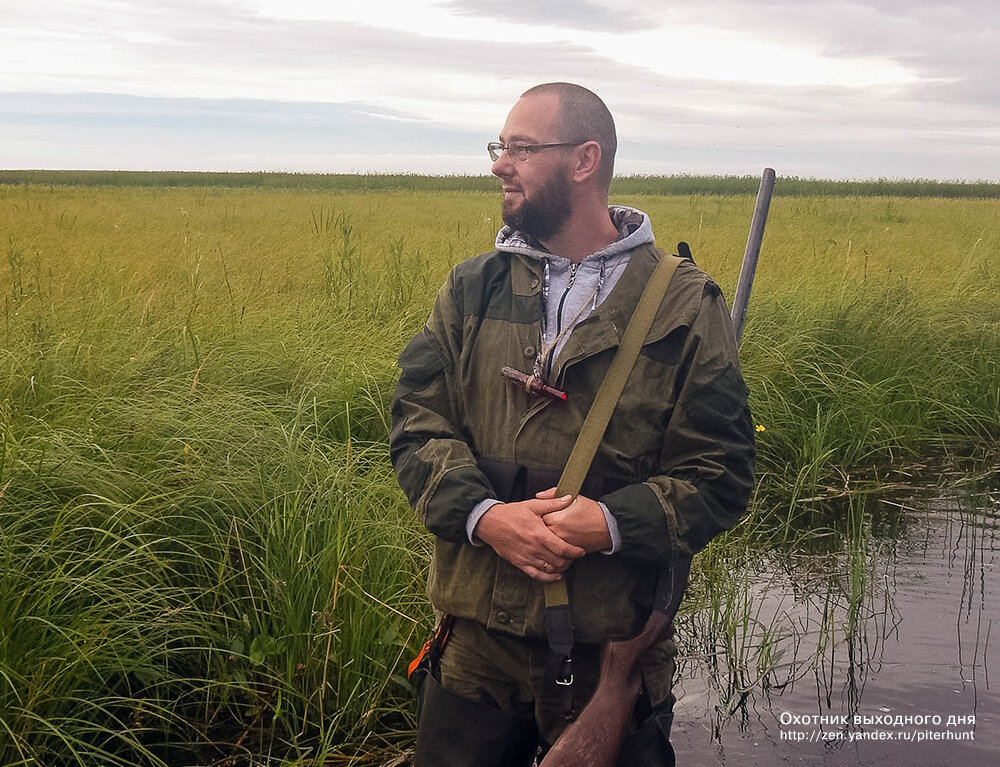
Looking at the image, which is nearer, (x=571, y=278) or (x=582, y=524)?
(x=582, y=524)

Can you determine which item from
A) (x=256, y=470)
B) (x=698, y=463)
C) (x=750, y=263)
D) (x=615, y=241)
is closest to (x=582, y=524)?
(x=698, y=463)

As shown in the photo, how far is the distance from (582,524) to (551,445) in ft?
0.71

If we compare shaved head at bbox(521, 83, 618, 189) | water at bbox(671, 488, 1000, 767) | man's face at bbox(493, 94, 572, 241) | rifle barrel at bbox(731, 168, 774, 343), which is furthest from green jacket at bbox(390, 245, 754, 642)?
water at bbox(671, 488, 1000, 767)

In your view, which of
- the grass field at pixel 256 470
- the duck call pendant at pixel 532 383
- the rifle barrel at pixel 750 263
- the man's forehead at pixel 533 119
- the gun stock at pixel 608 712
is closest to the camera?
the gun stock at pixel 608 712

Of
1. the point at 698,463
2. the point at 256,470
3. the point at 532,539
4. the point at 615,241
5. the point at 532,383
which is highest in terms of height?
the point at 615,241

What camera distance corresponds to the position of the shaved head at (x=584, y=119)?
7.32 feet

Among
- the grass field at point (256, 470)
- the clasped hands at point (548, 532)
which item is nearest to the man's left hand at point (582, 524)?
the clasped hands at point (548, 532)

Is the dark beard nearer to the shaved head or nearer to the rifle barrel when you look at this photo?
the shaved head

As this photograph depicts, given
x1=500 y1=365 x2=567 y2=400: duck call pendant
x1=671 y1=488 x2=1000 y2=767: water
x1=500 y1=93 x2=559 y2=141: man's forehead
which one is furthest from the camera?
x1=671 y1=488 x2=1000 y2=767: water

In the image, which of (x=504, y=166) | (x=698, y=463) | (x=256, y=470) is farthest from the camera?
(x=256, y=470)

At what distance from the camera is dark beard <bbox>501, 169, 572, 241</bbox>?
2.26 meters

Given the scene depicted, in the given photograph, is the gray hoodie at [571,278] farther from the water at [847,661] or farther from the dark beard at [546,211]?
the water at [847,661]

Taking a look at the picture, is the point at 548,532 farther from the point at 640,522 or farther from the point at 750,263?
the point at 750,263

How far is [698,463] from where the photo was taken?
215 cm
